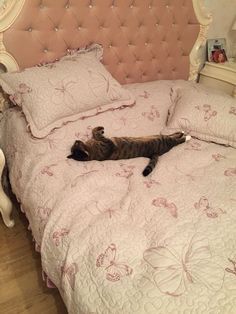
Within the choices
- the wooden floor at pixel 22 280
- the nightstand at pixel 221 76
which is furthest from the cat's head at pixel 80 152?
the nightstand at pixel 221 76

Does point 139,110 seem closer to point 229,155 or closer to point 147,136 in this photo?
point 147,136

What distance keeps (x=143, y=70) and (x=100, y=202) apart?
1412 millimetres

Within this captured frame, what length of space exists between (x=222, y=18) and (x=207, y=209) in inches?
82.3

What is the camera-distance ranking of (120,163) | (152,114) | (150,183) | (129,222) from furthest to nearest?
(152,114) < (120,163) < (150,183) < (129,222)

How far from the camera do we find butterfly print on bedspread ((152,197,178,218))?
1.19m

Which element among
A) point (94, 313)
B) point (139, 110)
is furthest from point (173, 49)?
point (94, 313)

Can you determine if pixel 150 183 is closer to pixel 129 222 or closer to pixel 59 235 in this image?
pixel 129 222

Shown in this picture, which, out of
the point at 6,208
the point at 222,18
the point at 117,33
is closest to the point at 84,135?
the point at 6,208

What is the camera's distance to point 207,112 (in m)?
1.81

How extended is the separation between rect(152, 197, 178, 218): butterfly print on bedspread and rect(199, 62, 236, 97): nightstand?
170 cm

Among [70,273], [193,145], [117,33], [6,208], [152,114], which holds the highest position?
[117,33]

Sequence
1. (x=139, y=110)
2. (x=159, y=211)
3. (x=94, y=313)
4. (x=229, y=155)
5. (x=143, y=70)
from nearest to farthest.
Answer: (x=94, y=313)
(x=159, y=211)
(x=229, y=155)
(x=139, y=110)
(x=143, y=70)

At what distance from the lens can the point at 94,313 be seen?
0.91 meters

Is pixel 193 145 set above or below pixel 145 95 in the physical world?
below
